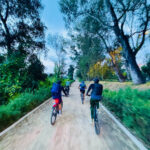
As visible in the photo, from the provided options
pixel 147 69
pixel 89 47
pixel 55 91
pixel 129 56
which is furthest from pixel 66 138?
pixel 147 69

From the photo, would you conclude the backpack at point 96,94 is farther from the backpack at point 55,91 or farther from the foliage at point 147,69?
the foliage at point 147,69

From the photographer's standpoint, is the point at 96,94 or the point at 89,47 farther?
the point at 89,47

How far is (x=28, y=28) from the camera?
810 centimetres

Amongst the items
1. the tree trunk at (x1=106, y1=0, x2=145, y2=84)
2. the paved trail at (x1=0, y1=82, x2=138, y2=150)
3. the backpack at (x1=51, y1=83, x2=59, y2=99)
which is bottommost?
the paved trail at (x1=0, y1=82, x2=138, y2=150)

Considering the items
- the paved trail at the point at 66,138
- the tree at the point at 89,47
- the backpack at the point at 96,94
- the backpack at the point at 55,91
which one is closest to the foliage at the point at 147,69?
the tree at the point at 89,47

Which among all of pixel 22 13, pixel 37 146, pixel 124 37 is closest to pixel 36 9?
pixel 22 13

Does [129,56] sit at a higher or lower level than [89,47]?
lower

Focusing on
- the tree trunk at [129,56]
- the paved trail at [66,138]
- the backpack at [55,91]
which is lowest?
the paved trail at [66,138]

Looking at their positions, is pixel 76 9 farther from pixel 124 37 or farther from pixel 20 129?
pixel 20 129

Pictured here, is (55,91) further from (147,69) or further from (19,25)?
(147,69)

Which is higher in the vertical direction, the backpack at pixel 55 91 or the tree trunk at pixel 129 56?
the tree trunk at pixel 129 56

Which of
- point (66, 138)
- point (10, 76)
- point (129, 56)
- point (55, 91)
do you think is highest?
point (129, 56)

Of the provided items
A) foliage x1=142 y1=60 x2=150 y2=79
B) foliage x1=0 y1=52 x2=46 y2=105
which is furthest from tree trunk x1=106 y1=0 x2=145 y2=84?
foliage x1=142 y1=60 x2=150 y2=79

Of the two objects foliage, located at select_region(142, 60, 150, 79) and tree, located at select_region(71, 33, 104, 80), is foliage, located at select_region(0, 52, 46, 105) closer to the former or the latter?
tree, located at select_region(71, 33, 104, 80)
